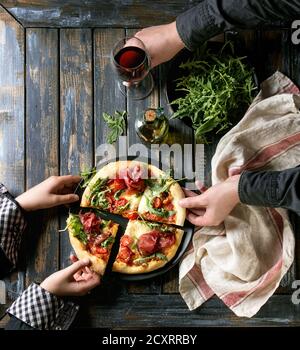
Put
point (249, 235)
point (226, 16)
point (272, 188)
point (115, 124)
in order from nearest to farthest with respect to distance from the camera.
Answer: point (272, 188)
point (226, 16)
point (249, 235)
point (115, 124)

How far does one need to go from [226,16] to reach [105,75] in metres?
0.59

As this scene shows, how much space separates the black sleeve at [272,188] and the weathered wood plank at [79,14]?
82 cm

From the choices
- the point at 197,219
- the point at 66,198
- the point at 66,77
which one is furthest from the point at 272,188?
the point at 66,77

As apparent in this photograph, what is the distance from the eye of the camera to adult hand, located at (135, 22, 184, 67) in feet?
7.20

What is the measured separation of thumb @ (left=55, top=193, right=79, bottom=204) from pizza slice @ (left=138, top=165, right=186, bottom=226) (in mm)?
278

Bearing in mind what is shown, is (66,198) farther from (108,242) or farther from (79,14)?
(79,14)

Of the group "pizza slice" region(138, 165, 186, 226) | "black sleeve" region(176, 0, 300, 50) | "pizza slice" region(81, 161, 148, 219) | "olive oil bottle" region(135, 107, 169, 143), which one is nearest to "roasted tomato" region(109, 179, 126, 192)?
"pizza slice" region(81, 161, 148, 219)

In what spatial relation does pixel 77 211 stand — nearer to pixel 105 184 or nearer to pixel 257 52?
pixel 105 184

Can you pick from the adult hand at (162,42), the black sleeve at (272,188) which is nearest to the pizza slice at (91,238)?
the black sleeve at (272,188)

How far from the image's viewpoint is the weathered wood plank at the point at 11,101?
2.32 meters

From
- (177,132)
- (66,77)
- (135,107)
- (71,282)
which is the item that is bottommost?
(71,282)

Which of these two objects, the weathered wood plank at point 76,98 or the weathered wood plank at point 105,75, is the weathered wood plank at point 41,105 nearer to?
the weathered wood plank at point 76,98

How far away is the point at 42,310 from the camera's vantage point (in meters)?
2.18

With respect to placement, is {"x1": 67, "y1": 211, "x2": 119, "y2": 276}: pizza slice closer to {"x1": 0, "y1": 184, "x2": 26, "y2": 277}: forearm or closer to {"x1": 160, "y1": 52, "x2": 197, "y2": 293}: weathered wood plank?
{"x1": 0, "y1": 184, "x2": 26, "y2": 277}: forearm
